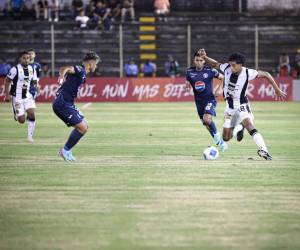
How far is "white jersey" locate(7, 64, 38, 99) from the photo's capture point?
2205cm

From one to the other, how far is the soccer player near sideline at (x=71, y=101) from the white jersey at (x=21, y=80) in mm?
5755

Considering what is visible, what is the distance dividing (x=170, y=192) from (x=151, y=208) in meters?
1.40

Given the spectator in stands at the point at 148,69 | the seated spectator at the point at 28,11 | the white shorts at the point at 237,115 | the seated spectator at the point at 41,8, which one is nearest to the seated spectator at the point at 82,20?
the seated spectator at the point at 41,8

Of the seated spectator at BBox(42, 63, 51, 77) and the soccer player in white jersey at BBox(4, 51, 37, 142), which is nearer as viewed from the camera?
the soccer player in white jersey at BBox(4, 51, 37, 142)

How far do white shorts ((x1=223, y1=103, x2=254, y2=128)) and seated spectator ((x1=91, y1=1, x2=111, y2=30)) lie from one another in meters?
27.8

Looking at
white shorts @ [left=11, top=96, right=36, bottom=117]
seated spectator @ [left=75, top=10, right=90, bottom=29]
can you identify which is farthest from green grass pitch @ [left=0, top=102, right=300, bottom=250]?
seated spectator @ [left=75, top=10, right=90, bottom=29]

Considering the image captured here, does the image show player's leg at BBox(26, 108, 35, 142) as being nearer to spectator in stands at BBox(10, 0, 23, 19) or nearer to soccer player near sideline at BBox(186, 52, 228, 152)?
soccer player near sideline at BBox(186, 52, 228, 152)

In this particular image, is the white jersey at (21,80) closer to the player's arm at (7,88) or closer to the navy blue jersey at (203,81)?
the player's arm at (7,88)

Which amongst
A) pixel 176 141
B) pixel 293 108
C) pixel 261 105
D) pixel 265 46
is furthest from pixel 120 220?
pixel 265 46

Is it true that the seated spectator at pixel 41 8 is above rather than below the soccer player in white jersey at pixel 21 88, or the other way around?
above

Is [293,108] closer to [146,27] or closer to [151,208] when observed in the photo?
[146,27]

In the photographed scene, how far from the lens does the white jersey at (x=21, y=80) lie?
22047mm

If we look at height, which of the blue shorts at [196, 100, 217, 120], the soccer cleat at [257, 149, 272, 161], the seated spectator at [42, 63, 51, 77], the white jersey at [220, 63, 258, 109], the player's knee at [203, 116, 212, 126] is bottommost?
the seated spectator at [42, 63, 51, 77]

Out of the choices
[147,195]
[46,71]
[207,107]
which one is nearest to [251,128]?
[207,107]
